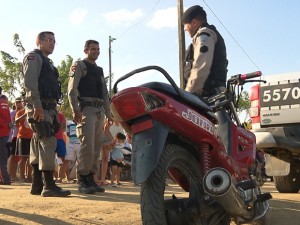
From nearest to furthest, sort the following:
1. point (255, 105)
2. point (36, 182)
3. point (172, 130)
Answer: point (172, 130), point (36, 182), point (255, 105)

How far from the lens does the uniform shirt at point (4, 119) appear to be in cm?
880

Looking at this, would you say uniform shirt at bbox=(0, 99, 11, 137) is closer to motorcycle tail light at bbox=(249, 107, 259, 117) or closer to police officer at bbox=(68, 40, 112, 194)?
police officer at bbox=(68, 40, 112, 194)

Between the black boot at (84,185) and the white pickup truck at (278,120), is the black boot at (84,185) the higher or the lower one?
the lower one

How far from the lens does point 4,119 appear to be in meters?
8.89

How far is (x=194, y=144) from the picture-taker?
327 cm

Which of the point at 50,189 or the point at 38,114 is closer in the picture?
the point at 38,114

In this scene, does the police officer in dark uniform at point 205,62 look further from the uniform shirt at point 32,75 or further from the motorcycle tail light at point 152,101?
the uniform shirt at point 32,75

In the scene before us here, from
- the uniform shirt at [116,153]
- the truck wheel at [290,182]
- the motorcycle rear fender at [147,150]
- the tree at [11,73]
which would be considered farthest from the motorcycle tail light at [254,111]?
the tree at [11,73]

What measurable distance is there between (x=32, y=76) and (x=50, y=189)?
1.41 meters

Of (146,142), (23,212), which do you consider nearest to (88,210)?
(23,212)

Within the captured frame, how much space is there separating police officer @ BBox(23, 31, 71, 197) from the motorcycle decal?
273 cm

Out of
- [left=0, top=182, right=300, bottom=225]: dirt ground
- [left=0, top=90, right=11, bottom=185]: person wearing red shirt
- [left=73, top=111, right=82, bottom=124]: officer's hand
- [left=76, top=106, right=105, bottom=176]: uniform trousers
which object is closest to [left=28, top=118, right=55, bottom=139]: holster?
[left=73, top=111, right=82, bottom=124]: officer's hand

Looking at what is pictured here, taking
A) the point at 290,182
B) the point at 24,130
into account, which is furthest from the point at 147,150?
the point at 24,130

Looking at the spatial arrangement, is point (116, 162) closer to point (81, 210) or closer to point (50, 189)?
point (50, 189)
